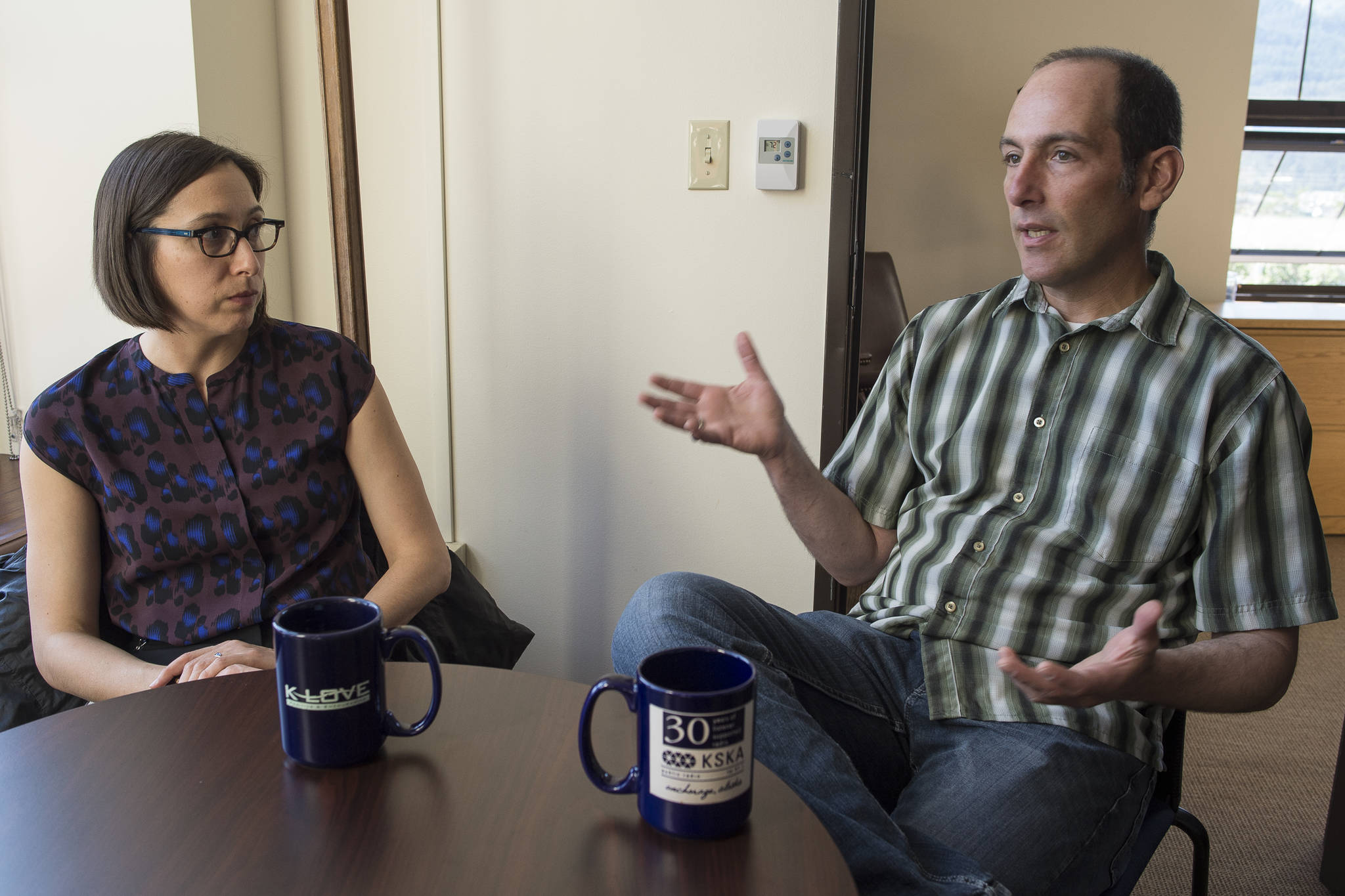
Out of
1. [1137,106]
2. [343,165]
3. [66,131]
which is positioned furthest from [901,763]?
[66,131]

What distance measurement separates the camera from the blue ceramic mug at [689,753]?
658 mm

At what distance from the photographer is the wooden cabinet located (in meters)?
3.61

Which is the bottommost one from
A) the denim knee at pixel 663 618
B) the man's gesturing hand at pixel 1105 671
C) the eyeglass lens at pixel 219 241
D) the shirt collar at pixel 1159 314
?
the denim knee at pixel 663 618

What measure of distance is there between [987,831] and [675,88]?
138 cm

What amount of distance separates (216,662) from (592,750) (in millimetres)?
540

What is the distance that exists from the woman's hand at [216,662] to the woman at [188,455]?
7.0 inches

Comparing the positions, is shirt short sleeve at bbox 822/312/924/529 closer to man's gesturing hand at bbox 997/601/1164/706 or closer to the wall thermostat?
man's gesturing hand at bbox 997/601/1164/706

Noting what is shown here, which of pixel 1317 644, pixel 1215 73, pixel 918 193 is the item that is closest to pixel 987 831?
pixel 1317 644

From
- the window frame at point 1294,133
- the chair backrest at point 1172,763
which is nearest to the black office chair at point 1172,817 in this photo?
the chair backrest at point 1172,763

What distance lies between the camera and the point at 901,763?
118 cm

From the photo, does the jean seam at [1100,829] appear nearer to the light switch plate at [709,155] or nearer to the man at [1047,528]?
the man at [1047,528]

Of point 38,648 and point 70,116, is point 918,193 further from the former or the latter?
point 38,648

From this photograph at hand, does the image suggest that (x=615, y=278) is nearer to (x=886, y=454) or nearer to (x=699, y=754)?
(x=886, y=454)

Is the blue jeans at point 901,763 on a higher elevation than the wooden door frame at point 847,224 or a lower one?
lower
